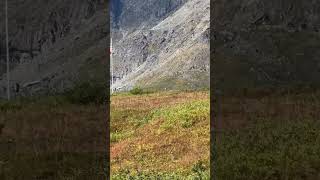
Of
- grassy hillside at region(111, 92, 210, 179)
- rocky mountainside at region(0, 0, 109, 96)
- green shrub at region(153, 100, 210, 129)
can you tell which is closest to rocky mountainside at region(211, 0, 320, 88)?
rocky mountainside at region(0, 0, 109, 96)

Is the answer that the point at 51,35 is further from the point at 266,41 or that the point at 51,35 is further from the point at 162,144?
the point at 162,144

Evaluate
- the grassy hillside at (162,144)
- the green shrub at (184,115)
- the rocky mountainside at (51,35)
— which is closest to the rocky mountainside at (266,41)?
the rocky mountainside at (51,35)

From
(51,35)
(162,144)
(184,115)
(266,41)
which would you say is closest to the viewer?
(162,144)

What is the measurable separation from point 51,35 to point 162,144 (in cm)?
13945

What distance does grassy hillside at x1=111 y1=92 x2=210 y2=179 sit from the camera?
1838 cm

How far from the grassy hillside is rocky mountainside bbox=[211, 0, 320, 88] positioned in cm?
8737

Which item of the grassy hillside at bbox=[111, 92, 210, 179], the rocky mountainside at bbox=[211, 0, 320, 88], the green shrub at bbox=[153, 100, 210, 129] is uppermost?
the rocky mountainside at bbox=[211, 0, 320, 88]

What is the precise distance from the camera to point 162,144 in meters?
24.0

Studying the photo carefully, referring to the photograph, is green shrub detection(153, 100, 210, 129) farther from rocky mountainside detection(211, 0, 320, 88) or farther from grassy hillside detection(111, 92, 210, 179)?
rocky mountainside detection(211, 0, 320, 88)

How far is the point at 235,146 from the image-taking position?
20.6 m

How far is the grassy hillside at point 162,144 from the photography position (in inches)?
724

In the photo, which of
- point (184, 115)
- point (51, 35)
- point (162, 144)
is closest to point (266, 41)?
point (51, 35)

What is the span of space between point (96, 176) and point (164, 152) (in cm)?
759

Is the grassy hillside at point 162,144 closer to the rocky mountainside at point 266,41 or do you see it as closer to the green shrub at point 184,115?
the green shrub at point 184,115
